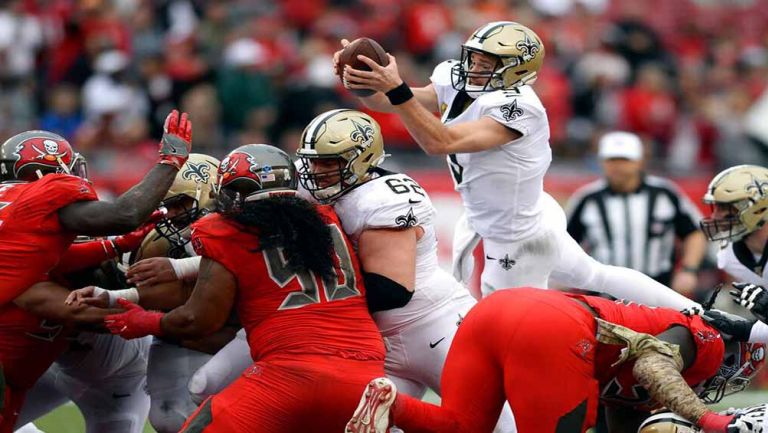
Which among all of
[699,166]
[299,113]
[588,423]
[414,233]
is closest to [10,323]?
[414,233]

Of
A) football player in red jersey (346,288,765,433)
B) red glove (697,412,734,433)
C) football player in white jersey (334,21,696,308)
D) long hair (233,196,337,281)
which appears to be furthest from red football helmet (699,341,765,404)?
long hair (233,196,337,281)

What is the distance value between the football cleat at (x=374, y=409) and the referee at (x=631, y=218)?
4284mm

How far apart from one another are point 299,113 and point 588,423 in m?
7.22

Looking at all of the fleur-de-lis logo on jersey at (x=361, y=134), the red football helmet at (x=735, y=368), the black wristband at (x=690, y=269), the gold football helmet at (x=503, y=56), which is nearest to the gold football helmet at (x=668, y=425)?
the red football helmet at (x=735, y=368)

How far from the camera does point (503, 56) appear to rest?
588 cm

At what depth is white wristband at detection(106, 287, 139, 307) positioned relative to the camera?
5176mm

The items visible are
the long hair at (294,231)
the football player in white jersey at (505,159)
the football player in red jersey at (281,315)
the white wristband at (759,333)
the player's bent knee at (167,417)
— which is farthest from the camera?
the football player in white jersey at (505,159)

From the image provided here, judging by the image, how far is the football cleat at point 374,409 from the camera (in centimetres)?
452

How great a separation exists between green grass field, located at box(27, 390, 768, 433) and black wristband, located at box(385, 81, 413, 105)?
2.60m

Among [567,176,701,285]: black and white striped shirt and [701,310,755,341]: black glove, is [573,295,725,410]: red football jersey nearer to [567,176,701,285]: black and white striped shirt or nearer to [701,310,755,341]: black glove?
[701,310,755,341]: black glove

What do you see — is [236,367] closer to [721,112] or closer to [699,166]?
[699,166]

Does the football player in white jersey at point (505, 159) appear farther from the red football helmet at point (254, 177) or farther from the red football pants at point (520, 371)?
the red football pants at point (520, 371)

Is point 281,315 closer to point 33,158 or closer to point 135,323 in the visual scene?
point 135,323

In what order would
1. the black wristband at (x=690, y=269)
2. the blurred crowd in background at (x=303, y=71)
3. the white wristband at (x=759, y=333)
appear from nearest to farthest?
the white wristband at (x=759, y=333) < the black wristband at (x=690, y=269) < the blurred crowd in background at (x=303, y=71)
